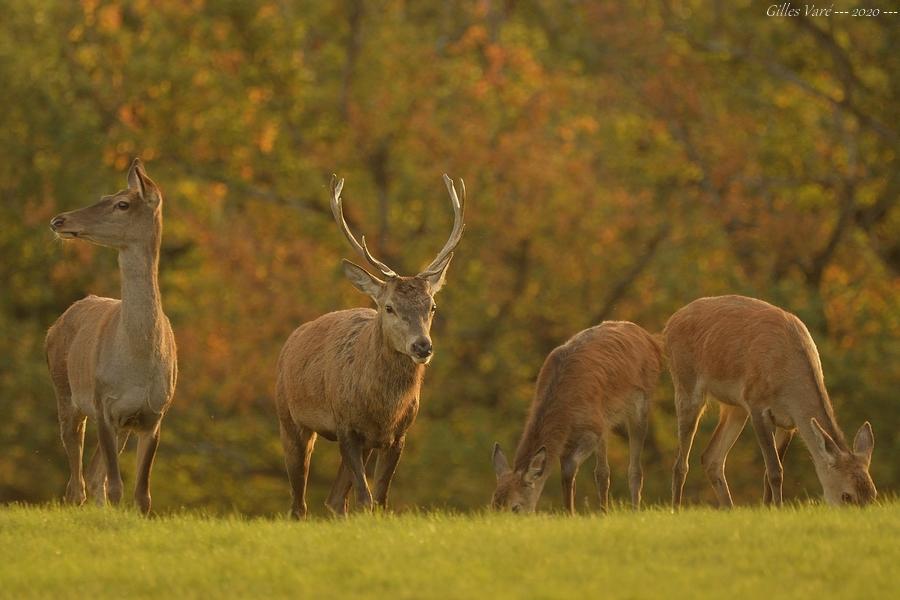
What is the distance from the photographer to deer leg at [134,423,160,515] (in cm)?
1287

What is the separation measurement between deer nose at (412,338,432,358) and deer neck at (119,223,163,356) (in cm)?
191

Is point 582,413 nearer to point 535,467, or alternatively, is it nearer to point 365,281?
point 535,467

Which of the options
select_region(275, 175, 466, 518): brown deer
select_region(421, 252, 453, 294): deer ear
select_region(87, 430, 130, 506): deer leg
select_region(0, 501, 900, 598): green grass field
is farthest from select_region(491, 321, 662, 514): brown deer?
select_region(87, 430, 130, 506): deer leg

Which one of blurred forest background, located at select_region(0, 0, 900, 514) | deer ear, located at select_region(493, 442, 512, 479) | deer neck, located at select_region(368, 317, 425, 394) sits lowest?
blurred forest background, located at select_region(0, 0, 900, 514)

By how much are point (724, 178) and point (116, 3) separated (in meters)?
10.8

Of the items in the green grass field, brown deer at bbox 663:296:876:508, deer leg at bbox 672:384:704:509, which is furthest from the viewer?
deer leg at bbox 672:384:704:509

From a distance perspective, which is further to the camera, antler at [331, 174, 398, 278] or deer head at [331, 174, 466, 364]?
antler at [331, 174, 398, 278]

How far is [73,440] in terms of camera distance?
566 inches

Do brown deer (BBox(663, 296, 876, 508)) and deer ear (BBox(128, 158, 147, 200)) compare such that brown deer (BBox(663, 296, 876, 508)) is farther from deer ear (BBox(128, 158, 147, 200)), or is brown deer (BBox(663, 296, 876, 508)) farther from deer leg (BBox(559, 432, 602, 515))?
deer ear (BBox(128, 158, 147, 200))

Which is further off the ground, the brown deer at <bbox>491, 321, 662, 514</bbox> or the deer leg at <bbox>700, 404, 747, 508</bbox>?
the brown deer at <bbox>491, 321, 662, 514</bbox>

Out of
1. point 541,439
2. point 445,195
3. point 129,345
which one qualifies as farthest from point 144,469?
point 445,195

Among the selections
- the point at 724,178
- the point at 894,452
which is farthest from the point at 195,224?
the point at 894,452

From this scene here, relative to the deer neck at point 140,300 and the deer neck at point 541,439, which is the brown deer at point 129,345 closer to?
the deer neck at point 140,300

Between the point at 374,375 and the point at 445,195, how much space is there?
15732mm
